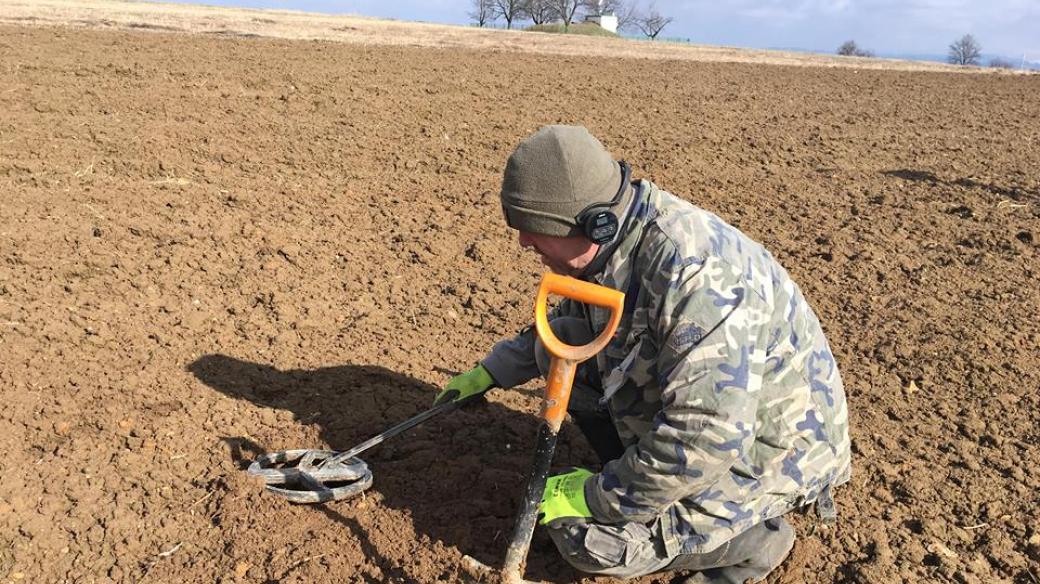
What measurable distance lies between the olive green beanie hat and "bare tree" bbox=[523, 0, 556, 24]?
71651 mm

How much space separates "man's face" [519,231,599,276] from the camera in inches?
94.8

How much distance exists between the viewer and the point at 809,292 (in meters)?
5.43

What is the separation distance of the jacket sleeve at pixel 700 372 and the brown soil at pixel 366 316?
887 millimetres

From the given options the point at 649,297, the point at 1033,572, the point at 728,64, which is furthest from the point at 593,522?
the point at 728,64

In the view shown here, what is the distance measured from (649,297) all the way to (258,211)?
4.28 metres

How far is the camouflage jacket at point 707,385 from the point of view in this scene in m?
2.25

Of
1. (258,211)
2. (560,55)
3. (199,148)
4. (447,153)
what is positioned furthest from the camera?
(560,55)

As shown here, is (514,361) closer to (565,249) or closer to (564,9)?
(565,249)

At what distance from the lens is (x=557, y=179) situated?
2.26 metres

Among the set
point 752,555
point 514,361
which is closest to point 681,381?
point 752,555

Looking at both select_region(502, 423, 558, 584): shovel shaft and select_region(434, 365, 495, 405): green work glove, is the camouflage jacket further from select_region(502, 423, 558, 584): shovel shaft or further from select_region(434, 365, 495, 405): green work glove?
select_region(434, 365, 495, 405): green work glove

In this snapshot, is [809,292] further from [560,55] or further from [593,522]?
[560,55]

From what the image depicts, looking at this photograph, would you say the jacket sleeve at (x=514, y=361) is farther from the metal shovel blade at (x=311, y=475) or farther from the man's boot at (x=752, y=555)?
the man's boot at (x=752, y=555)

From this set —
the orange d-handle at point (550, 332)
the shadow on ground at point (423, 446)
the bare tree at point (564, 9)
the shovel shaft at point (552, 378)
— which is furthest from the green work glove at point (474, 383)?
the bare tree at point (564, 9)
